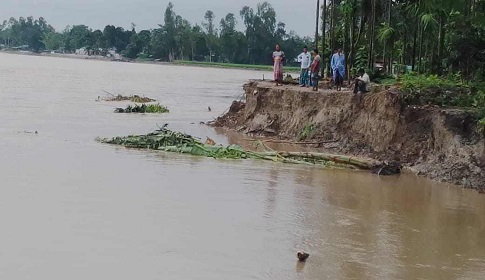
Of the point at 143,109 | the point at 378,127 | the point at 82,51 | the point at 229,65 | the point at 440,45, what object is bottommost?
the point at 229,65

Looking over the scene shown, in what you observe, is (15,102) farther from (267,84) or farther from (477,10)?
(477,10)

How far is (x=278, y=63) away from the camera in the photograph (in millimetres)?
26219

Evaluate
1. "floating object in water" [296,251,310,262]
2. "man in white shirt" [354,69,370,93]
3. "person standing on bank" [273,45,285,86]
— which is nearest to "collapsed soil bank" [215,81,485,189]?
"man in white shirt" [354,69,370,93]

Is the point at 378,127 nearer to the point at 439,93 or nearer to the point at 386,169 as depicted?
the point at 439,93

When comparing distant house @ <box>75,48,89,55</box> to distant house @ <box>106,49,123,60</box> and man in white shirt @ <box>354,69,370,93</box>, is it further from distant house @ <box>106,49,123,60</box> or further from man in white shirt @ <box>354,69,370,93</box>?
man in white shirt @ <box>354,69,370,93</box>

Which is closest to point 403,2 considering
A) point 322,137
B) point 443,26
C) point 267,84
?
point 443,26

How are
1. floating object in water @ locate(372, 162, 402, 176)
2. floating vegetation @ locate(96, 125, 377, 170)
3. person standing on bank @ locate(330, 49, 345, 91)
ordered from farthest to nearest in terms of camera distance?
person standing on bank @ locate(330, 49, 345, 91) → floating vegetation @ locate(96, 125, 377, 170) → floating object in water @ locate(372, 162, 402, 176)

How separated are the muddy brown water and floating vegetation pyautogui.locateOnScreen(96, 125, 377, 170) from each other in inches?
22.1

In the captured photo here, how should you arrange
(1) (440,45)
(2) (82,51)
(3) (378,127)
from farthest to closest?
(2) (82,51) < (1) (440,45) < (3) (378,127)

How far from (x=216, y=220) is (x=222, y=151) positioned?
7.18 meters

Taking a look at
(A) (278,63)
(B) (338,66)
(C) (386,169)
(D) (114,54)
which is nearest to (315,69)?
(B) (338,66)

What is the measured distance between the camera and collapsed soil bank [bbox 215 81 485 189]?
54.6 ft

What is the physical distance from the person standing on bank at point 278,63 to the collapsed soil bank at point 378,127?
1.57ft

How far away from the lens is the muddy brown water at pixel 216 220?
29.7ft
